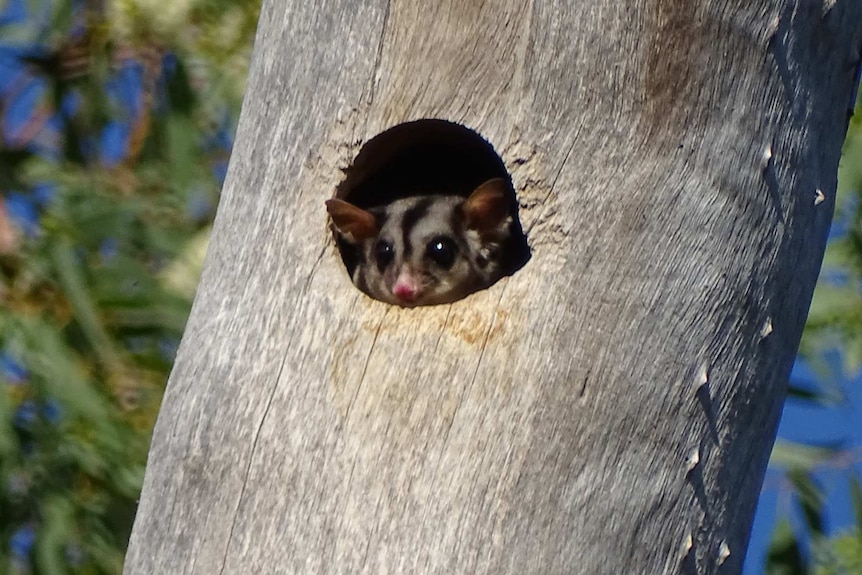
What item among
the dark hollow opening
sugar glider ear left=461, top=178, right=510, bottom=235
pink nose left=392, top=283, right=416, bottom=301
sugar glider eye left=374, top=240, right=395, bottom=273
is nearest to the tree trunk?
the dark hollow opening

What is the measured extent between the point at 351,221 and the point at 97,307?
1597 millimetres

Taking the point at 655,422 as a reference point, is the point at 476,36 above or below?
above

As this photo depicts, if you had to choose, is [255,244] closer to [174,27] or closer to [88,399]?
[88,399]

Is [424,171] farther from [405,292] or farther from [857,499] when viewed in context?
[857,499]

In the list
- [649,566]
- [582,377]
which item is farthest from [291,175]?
[649,566]

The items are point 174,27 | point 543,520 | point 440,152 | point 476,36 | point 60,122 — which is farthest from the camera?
point 60,122

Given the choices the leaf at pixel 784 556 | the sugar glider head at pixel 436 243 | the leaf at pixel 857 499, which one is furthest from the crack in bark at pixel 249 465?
the leaf at pixel 857 499

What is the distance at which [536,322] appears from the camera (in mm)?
3217

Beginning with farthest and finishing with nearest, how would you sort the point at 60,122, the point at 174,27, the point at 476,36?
the point at 60,122 → the point at 174,27 → the point at 476,36

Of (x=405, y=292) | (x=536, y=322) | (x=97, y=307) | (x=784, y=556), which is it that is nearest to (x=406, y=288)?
(x=405, y=292)

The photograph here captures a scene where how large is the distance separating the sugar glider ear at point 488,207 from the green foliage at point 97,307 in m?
1.18

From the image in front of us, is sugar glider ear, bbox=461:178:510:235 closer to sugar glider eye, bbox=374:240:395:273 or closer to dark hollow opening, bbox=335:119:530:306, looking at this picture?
dark hollow opening, bbox=335:119:530:306

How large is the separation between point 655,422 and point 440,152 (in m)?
1.91

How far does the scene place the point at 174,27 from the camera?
584 centimetres
